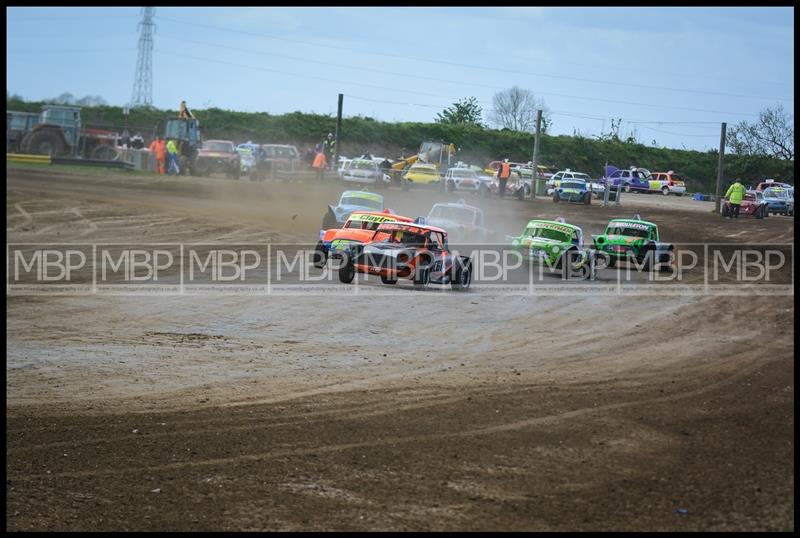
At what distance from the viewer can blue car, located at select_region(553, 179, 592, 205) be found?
124 feet

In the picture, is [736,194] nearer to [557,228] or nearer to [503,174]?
[503,174]

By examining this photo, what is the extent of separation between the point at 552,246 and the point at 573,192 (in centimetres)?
1562

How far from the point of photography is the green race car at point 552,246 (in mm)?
22938

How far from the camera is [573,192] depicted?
125 feet

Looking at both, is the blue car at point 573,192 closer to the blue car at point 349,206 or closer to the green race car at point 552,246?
the blue car at point 349,206

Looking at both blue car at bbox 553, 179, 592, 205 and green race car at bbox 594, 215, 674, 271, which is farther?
blue car at bbox 553, 179, 592, 205

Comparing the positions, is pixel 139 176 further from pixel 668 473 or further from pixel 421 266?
pixel 668 473

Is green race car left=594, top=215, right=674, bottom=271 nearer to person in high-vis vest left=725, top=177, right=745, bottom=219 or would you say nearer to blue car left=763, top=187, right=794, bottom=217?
person in high-vis vest left=725, top=177, right=745, bottom=219

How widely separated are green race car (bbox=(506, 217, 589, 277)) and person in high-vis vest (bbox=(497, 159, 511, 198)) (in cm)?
1535

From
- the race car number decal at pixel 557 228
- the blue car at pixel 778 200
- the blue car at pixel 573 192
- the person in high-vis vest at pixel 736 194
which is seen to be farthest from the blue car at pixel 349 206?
the blue car at pixel 778 200

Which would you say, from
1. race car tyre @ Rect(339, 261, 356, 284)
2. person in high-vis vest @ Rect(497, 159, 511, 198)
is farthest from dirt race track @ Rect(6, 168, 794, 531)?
person in high-vis vest @ Rect(497, 159, 511, 198)

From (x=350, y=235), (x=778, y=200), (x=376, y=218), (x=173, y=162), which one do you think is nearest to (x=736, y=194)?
(x=778, y=200)

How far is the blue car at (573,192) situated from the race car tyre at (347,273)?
19.8 metres

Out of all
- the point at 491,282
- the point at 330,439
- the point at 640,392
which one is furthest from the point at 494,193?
the point at 330,439
